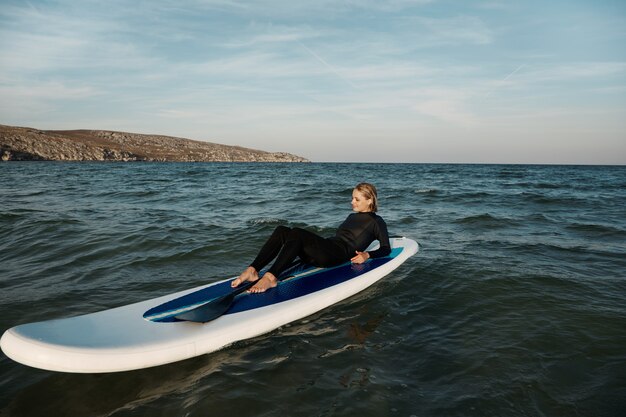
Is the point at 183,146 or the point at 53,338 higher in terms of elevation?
the point at 183,146

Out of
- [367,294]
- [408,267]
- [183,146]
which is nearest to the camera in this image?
[367,294]

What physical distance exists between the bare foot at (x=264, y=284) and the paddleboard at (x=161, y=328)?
9cm

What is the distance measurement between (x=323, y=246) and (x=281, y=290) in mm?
885

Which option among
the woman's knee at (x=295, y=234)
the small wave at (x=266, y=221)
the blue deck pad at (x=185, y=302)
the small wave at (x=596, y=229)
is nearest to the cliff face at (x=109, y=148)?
the small wave at (x=266, y=221)

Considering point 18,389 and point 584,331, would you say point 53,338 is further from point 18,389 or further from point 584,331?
point 584,331

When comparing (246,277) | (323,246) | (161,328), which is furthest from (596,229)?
(161,328)

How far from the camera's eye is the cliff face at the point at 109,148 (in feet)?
261

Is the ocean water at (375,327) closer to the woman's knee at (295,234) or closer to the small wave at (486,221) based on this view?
Result: the small wave at (486,221)

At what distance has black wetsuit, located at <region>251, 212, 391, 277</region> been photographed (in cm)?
489

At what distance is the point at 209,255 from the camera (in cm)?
833

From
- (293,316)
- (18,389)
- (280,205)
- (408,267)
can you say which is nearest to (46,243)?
(18,389)

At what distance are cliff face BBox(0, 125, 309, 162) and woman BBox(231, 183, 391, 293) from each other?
290ft

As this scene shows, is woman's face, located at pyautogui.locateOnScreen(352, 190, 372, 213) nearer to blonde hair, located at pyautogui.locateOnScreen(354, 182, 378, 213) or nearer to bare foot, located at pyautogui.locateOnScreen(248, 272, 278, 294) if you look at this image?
blonde hair, located at pyautogui.locateOnScreen(354, 182, 378, 213)

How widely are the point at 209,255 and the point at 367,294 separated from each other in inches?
161
